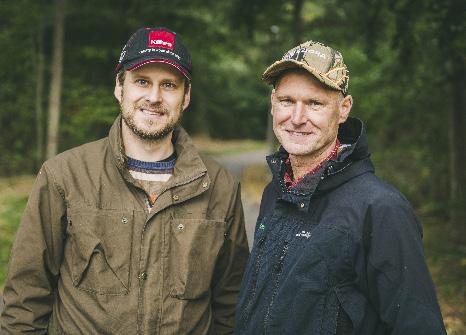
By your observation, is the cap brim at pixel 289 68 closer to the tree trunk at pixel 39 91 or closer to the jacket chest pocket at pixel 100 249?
the jacket chest pocket at pixel 100 249

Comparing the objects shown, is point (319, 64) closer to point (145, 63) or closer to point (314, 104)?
point (314, 104)

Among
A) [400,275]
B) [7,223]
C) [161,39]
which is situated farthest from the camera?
[7,223]

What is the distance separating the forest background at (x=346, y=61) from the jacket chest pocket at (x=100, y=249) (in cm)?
413

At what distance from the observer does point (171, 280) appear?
9.59 feet

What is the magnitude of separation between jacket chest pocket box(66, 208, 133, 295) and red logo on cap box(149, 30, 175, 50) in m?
1.02

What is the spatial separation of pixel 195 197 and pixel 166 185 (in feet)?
0.68

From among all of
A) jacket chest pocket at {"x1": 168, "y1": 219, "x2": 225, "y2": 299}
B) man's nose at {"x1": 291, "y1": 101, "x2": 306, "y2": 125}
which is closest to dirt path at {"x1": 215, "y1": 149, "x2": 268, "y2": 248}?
jacket chest pocket at {"x1": 168, "y1": 219, "x2": 225, "y2": 299}

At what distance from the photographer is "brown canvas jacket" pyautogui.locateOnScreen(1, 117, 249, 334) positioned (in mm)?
2836

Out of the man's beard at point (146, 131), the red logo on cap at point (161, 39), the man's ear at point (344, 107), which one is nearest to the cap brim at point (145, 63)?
the red logo on cap at point (161, 39)

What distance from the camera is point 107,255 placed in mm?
2877

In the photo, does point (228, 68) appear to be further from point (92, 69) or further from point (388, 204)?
point (388, 204)

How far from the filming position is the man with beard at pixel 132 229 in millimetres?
2842

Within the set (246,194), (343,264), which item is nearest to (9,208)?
(246,194)

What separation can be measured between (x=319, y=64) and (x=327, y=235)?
0.81 m
